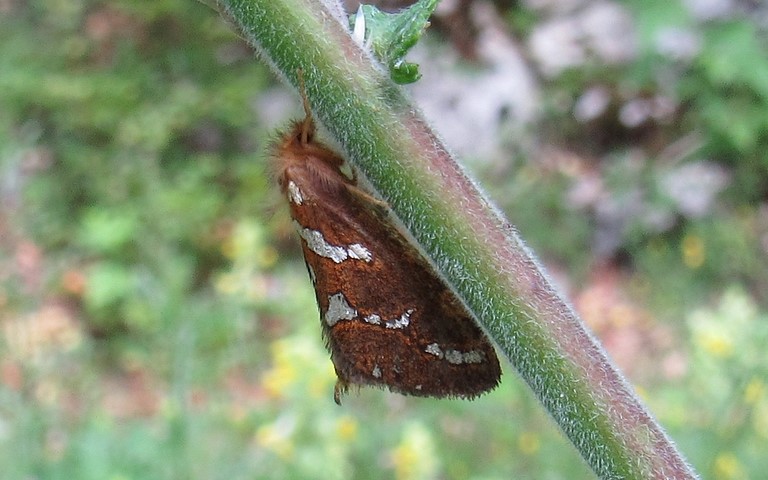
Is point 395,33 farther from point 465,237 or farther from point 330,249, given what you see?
point 330,249

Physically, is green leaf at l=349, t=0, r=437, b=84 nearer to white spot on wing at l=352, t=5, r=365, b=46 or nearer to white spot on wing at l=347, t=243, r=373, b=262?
white spot on wing at l=352, t=5, r=365, b=46

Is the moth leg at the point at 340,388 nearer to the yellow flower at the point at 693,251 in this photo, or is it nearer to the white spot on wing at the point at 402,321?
the white spot on wing at the point at 402,321

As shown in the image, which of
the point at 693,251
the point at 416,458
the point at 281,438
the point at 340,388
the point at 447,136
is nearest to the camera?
the point at 340,388

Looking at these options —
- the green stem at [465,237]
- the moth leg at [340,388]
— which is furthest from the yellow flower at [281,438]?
the green stem at [465,237]

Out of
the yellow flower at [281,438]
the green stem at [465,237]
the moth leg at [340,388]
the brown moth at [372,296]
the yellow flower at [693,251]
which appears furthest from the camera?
the yellow flower at [693,251]

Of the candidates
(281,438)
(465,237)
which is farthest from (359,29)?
(281,438)

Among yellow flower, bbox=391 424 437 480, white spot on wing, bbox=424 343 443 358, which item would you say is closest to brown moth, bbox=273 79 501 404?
white spot on wing, bbox=424 343 443 358
